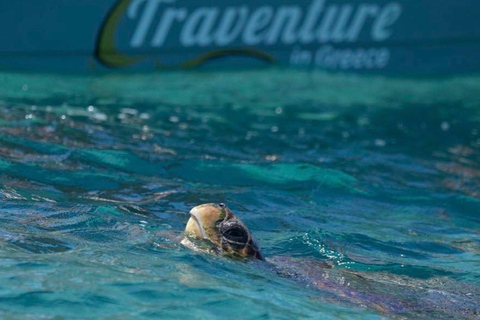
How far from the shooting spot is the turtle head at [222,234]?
4.88m

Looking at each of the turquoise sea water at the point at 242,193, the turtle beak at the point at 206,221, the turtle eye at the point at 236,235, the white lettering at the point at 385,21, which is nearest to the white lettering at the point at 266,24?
the white lettering at the point at 385,21

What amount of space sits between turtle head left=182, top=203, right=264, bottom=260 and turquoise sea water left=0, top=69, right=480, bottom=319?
9 centimetres

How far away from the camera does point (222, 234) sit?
4883mm

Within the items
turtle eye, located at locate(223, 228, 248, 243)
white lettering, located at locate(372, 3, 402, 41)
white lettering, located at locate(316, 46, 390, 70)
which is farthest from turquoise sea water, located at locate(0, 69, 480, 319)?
white lettering, located at locate(372, 3, 402, 41)

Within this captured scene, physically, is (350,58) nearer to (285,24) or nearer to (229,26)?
(285,24)

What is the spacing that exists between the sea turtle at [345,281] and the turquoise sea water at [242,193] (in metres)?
0.02

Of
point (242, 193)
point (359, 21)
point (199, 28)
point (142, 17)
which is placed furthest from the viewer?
point (359, 21)

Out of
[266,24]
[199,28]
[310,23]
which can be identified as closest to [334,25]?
[310,23]

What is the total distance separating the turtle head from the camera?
16.0ft

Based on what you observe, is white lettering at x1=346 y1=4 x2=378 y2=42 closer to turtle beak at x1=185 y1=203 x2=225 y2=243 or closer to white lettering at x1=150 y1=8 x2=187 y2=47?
white lettering at x1=150 y1=8 x2=187 y2=47

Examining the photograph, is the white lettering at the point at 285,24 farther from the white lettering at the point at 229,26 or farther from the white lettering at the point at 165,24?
the white lettering at the point at 165,24

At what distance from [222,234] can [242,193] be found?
2.07m

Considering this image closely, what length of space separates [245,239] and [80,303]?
130 cm

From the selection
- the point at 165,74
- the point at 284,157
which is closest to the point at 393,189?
the point at 284,157
